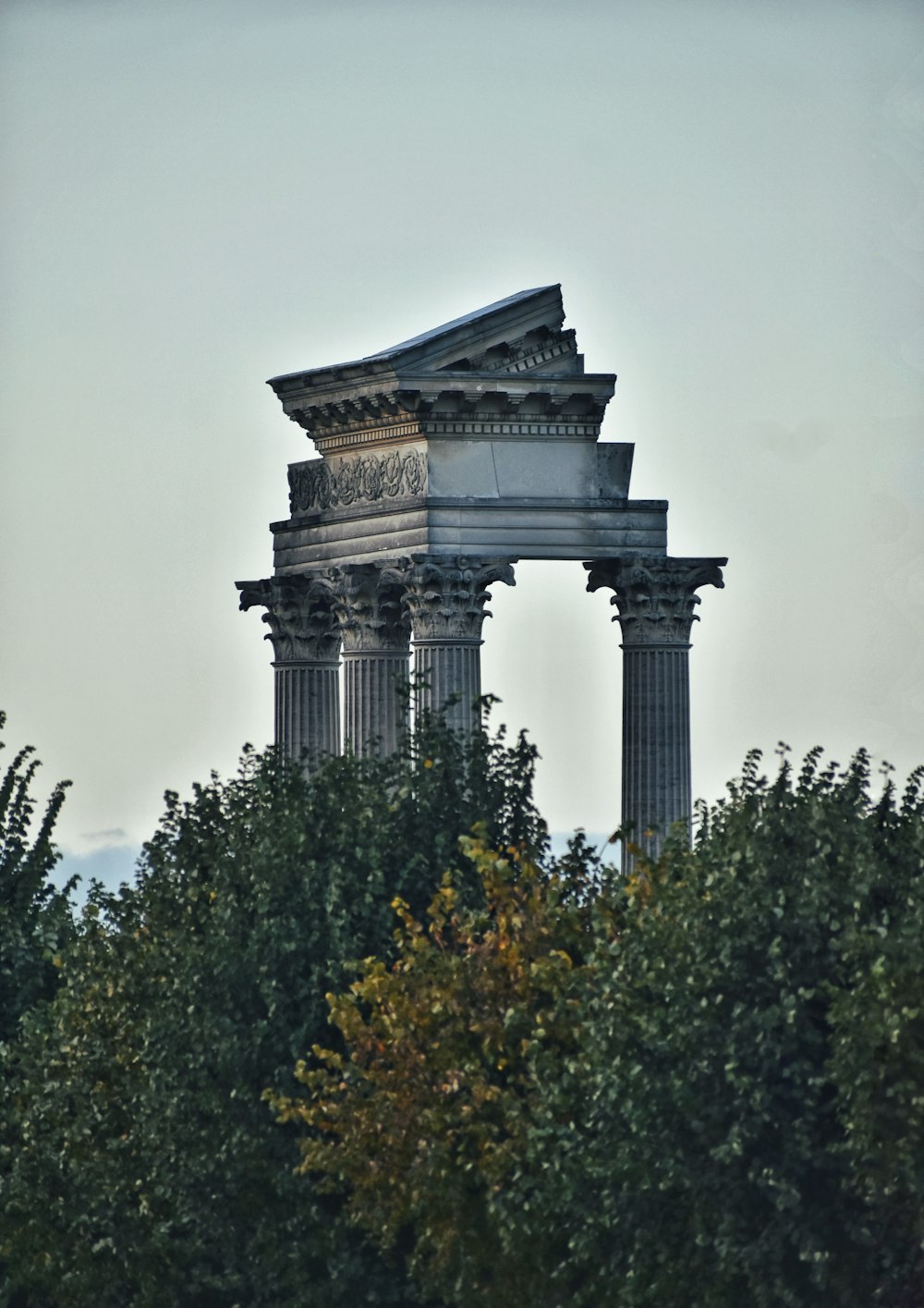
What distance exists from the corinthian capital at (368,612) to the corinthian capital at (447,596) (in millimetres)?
2915

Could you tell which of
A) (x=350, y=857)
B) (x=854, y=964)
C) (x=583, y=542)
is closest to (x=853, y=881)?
(x=854, y=964)

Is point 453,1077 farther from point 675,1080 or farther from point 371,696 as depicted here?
point 371,696

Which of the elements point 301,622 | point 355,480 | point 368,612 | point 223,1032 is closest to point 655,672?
point 368,612

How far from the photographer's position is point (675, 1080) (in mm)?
68812

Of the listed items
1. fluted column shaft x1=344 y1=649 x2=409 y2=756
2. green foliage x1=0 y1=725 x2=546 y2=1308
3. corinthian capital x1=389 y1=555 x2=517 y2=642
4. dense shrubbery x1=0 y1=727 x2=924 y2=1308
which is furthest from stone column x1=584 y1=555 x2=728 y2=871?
green foliage x1=0 y1=725 x2=546 y2=1308

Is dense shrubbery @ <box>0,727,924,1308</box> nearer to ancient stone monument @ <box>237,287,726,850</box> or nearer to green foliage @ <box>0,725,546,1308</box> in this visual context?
green foliage @ <box>0,725,546,1308</box>

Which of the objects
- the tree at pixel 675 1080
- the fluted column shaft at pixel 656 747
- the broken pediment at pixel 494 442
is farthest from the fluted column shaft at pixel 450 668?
the tree at pixel 675 1080

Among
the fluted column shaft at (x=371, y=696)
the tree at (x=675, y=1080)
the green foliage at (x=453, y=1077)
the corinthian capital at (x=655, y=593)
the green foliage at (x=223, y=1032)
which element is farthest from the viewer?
the fluted column shaft at (x=371, y=696)

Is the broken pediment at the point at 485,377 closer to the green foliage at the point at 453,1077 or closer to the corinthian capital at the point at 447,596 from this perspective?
the corinthian capital at the point at 447,596

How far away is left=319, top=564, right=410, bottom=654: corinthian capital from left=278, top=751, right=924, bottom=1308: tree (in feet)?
71.8

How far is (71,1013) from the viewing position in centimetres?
8306

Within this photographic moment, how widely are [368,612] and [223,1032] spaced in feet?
71.3

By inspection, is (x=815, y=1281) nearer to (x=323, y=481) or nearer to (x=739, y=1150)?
(x=739, y=1150)

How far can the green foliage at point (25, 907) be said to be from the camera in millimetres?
94062
